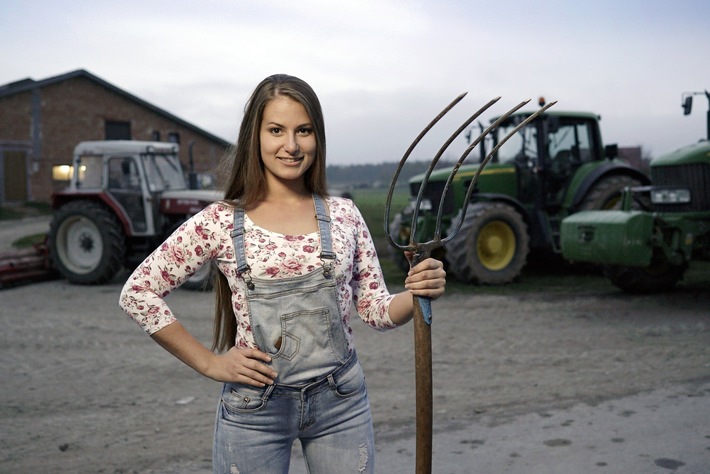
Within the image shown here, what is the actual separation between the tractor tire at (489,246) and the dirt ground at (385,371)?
0.83 meters

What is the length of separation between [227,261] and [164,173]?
9833 millimetres

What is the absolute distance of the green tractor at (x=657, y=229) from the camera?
312 inches

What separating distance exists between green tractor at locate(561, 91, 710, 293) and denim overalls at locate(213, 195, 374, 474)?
6409 millimetres

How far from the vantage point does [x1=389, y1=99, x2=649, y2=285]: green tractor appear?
10.2 m

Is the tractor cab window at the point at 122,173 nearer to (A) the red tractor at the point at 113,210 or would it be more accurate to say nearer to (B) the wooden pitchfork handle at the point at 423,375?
(A) the red tractor at the point at 113,210

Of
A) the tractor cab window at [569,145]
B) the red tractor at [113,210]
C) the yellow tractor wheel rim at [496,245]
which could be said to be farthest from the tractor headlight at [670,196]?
the red tractor at [113,210]

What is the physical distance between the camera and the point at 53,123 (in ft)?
86.4

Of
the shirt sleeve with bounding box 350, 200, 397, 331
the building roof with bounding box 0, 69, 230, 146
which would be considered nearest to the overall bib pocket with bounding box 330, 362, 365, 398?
the shirt sleeve with bounding box 350, 200, 397, 331

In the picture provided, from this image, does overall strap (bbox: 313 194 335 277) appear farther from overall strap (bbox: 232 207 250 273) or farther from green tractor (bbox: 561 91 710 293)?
green tractor (bbox: 561 91 710 293)

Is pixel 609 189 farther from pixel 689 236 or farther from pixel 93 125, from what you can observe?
pixel 93 125

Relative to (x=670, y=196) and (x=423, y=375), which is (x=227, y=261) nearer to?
(x=423, y=375)

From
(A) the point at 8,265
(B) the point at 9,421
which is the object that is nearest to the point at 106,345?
(B) the point at 9,421

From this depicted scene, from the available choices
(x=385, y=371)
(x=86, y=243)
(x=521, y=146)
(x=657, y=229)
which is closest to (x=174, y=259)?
(x=385, y=371)

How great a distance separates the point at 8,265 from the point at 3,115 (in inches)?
642
